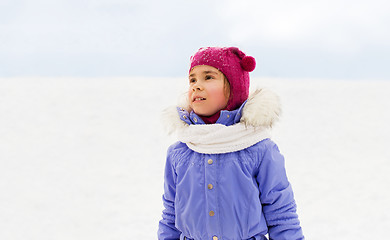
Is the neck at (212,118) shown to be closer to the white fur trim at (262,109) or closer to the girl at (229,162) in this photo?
the girl at (229,162)

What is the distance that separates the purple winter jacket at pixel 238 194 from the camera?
152cm

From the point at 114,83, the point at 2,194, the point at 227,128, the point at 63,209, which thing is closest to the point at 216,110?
the point at 227,128

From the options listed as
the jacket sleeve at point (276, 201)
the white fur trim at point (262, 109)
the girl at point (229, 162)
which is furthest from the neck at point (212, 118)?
the jacket sleeve at point (276, 201)

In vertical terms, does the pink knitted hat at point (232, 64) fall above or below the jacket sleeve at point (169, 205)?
above

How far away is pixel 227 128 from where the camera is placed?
1.56 metres

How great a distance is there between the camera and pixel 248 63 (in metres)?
1.65

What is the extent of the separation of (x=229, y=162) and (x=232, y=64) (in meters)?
0.38

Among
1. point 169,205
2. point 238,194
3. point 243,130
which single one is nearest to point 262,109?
point 243,130

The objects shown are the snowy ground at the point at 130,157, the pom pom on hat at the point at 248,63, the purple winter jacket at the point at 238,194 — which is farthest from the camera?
the snowy ground at the point at 130,157

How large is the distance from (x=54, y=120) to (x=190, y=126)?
7004mm

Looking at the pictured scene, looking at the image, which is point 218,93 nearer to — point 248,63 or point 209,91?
point 209,91

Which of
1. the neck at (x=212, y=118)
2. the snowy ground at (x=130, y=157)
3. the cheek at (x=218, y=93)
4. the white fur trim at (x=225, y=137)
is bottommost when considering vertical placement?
the snowy ground at (x=130, y=157)

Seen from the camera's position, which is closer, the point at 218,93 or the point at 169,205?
the point at 218,93

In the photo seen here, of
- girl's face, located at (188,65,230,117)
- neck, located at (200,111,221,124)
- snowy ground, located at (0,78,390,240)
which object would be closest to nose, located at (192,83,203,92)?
girl's face, located at (188,65,230,117)
